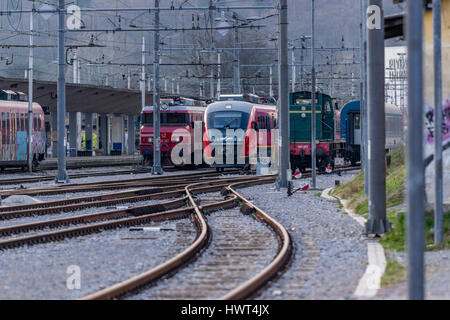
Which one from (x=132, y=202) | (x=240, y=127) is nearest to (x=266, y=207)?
(x=132, y=202)

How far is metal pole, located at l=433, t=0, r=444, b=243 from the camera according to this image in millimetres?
12859

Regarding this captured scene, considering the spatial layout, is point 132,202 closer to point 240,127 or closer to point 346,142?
point 240,127

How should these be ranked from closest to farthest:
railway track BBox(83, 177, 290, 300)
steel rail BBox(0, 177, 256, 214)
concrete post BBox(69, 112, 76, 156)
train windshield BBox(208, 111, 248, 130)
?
railway track BBox(83, 177, 290, 300)
steel rail BBox(0, 177, 256, 214)
train windshield BBox(208, 111, 248, 130)
concrete post BBox(69, 112, 76, 156)

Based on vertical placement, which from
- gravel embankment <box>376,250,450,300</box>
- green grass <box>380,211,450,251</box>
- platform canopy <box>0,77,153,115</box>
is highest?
platform canopy <box>0,77,153,115</box>

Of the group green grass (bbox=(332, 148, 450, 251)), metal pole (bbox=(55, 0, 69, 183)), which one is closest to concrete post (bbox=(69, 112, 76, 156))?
metal pole (bbox=(55, 0, 69, 183))

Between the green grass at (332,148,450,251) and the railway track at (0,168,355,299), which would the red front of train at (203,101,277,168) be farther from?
the railway track at (0,168,355,299)

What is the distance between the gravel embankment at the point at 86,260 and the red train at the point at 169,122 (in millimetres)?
26653

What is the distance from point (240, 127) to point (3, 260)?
2571 cm

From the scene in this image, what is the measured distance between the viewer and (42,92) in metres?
50.1

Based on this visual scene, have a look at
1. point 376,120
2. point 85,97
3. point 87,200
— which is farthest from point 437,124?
point 85,97

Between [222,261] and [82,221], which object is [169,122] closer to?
[82,221]

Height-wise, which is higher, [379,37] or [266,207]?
[379,37]

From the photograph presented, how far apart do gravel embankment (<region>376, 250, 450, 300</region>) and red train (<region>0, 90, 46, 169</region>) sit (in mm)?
29446

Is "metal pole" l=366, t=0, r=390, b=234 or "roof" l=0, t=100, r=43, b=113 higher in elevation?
"roof" l=0, t=100, r=43, b=113
